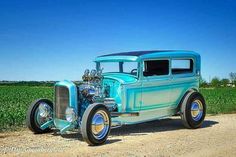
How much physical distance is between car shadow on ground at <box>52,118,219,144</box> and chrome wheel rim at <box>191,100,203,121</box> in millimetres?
462

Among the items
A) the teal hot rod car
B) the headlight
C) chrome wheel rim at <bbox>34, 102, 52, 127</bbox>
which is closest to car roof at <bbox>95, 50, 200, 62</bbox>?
the teal hot rod car

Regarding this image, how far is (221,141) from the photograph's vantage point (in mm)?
10555

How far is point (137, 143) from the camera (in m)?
10.2

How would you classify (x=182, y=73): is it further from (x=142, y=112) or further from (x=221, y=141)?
(x=221, y=141)

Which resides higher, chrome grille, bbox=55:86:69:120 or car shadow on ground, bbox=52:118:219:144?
chrome grille, bbox=55:86:69:120

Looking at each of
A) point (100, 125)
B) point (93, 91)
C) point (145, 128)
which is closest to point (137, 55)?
point (93, 91)

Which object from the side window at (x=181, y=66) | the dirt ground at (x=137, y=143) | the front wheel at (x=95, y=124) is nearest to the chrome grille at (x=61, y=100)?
the dirt ground at (x=137, y=143)

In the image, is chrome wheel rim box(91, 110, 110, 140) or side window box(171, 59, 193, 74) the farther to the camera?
side window box(171, 59, 193, 74)

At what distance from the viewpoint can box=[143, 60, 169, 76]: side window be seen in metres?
12.2

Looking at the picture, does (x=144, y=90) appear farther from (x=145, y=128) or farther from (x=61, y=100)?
(x=61, y=100)

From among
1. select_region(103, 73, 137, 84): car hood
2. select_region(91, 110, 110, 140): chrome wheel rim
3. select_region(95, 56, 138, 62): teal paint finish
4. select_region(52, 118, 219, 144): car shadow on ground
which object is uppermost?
select_region(95, 56, 138, 62): teal paint finish

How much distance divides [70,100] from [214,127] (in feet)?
16.7

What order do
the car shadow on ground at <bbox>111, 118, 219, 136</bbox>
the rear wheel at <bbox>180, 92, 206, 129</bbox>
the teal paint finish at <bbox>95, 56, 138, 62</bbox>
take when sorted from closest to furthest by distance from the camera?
the teal paint finish at <bbox>95, 56, 138, 62</bbox>
the car shadow on ground at <bbox>111, 118, 219, 136</bbox>
the rear wheel at <bbox>180, 92, 206, 129</bbox>

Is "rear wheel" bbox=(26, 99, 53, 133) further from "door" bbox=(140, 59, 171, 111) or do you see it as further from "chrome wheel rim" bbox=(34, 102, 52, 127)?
"door" bbox=(140, 59, 171, 111)
